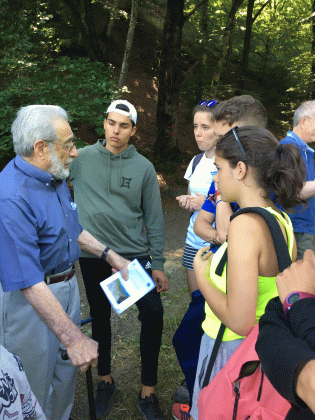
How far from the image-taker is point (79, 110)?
750cm

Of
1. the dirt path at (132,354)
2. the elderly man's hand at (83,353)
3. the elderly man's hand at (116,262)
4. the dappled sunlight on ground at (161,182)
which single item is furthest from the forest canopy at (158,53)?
the elderly man's hand at (83,353)

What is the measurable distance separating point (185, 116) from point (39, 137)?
46.4 feet

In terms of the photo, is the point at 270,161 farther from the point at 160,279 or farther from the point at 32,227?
the point at 160,279

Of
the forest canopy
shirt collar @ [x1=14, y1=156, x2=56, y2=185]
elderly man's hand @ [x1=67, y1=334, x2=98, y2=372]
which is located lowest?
elderly man's hand @ [x1=67, y1=334, x2=98, y2=372]

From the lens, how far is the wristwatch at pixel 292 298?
3.94ft

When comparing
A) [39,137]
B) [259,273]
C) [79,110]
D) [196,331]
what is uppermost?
[79,110]

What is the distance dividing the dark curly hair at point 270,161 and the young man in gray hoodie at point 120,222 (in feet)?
4.72

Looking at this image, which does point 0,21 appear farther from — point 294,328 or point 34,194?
point 294,328

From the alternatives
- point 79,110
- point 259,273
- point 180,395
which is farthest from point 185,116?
point 259,273

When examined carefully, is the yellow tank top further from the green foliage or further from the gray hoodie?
the green foliage

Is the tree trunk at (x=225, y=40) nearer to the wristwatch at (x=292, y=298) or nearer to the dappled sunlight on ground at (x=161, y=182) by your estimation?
the dappled sunlight on ground at (x=161, y=182)

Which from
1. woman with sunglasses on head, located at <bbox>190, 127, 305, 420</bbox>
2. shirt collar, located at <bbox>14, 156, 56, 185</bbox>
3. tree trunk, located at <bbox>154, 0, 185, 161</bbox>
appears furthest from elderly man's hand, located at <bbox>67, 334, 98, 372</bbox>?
tree trunk, located at <bbox>154, 0, 185, 161</bbox>

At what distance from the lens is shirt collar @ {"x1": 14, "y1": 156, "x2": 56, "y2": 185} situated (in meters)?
2.34

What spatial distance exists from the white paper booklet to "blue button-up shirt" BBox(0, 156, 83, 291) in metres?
0.32
